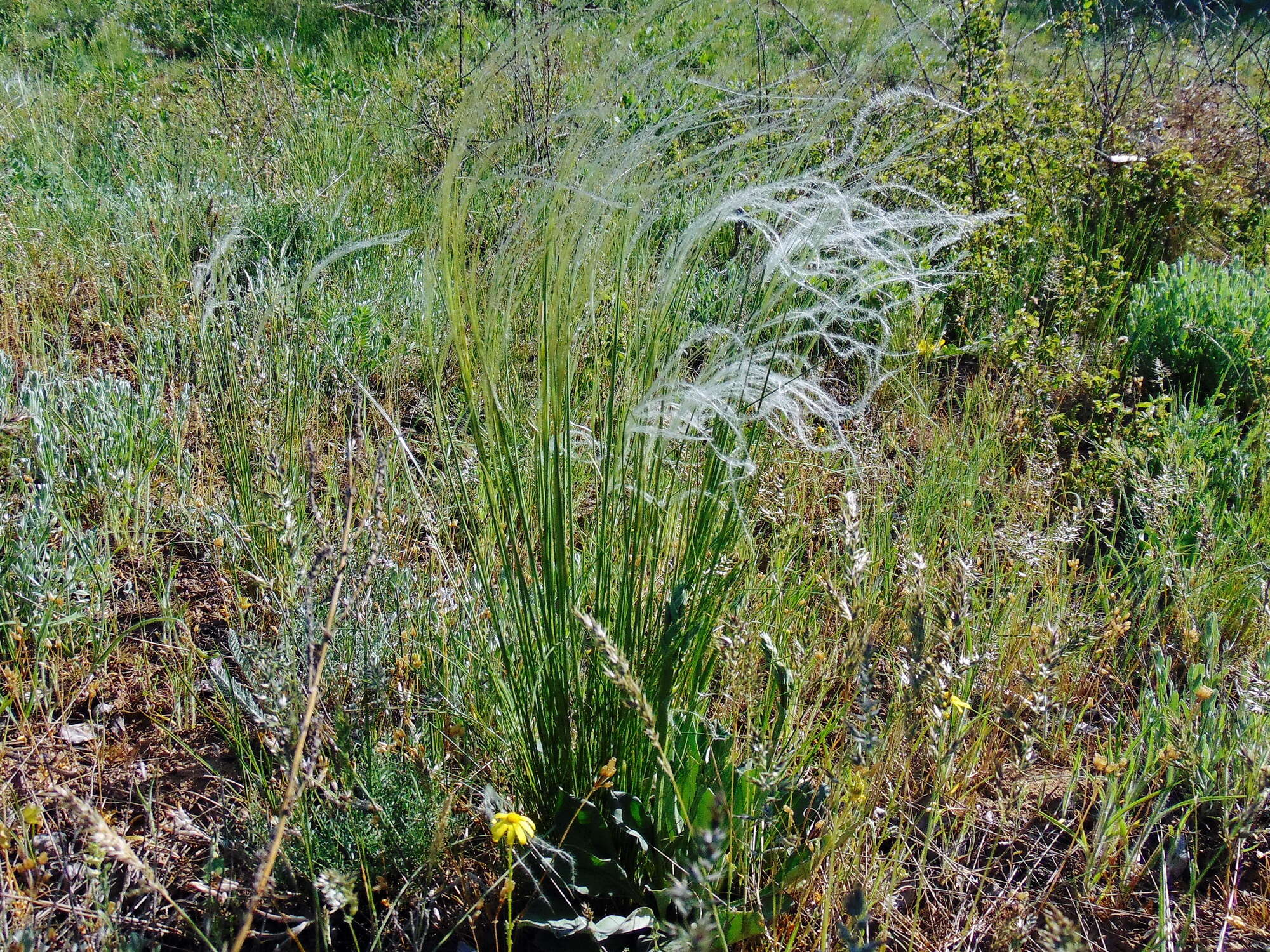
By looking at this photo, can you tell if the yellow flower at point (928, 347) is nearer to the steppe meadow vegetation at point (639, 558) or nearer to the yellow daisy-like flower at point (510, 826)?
the steppe meadow vegetation at point (639, 558)

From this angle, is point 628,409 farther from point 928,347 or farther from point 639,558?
point 928,347

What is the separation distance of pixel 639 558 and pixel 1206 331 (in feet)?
8.53

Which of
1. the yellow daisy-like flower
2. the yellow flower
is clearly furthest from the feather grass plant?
the yellow flower

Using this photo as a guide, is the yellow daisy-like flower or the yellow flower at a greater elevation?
the yellow flower

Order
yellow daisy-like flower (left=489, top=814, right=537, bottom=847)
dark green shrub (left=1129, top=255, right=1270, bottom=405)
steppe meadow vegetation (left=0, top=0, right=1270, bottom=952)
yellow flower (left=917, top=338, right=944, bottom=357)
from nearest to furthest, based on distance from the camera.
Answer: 1. yellow daisy-like flower (left=489, top=814, right=537, bottom=847)
2. steppe meadow vegetation (left=0, top=0, right=1270, bottom=952)
3. yellow flower (left=917, top=338, right=944, bottom=357)
4. dark green shrub (left=1129, top=255, right=1270, bottom=405)

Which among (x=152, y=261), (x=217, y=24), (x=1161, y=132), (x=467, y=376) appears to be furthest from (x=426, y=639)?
(x=217, y=24)

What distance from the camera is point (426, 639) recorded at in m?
1.94

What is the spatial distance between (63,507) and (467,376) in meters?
1.69

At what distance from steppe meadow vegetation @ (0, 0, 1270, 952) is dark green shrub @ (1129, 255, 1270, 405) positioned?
2 centimetres

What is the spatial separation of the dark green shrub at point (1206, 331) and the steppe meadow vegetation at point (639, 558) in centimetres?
2

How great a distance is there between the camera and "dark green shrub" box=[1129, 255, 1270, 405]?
317cm

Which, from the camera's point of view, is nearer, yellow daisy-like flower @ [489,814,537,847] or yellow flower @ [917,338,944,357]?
yellow daisy-like flower @ [489,814,537,847]

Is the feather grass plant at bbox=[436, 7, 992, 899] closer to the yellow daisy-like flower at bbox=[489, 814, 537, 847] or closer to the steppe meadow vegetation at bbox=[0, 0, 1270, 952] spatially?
the steppe meadow vegetation at bbox=[0, 0, 1270, 952]

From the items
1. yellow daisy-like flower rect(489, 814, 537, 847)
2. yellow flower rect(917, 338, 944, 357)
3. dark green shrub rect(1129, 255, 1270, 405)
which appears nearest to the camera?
yellow daisy-like flower rect(489, 814, 537, 847)
